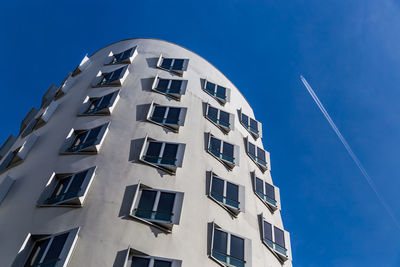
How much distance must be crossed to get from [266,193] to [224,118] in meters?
6.87

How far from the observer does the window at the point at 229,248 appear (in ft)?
52.5

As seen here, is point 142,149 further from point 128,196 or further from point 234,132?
point 234,132

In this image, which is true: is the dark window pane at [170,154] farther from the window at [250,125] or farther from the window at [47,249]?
the window at [250,125]

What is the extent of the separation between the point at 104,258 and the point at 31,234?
4.07 metres

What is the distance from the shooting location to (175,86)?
24.8 metres

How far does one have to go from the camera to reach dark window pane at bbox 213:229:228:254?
642 inches

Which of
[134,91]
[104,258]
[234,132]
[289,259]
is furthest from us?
[234,132]

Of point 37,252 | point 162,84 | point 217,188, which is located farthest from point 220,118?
point 37,252

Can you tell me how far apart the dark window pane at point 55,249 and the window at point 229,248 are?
282 inches

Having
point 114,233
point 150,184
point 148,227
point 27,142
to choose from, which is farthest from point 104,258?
point 27,142

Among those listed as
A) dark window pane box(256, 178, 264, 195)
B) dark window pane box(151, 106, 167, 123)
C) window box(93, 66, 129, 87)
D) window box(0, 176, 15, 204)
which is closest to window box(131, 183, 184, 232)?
dark window pane box(151, 106, 167, 123)

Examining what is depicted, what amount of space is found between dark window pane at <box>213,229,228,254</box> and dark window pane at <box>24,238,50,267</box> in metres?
8.26

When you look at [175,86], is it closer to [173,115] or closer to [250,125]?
[173,115]

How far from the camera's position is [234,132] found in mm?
25766
